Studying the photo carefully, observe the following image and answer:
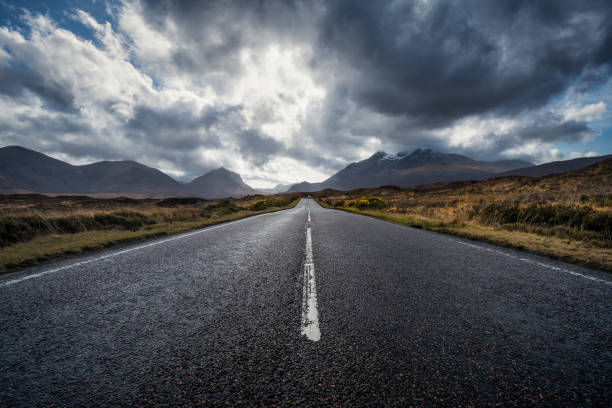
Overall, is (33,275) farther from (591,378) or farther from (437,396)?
(591,378)

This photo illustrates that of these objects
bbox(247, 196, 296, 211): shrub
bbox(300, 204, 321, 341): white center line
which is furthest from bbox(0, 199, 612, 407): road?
bbox(247, 196, 296, 211): shrub

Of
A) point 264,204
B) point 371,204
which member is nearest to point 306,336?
point 371,204

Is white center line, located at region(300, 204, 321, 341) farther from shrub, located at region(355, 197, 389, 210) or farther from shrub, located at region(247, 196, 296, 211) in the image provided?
shrub, located at region(247, 196, 296, 211)

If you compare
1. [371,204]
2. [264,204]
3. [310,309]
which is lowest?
[310,309]

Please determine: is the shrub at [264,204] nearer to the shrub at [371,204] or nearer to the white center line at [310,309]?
the shrub at [371,204]

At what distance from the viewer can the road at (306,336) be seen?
1.68m

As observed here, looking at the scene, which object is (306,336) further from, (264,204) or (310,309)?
(264,204)

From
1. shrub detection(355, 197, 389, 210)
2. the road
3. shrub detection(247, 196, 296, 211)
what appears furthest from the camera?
shrub detection(247, 196, 296, 211)

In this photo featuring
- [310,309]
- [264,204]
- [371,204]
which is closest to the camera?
[310,309]

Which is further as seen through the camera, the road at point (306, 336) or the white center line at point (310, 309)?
the white center line at point (310, 309)

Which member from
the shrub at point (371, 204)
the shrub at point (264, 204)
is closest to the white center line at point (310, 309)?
the shrub at point (371, 204)

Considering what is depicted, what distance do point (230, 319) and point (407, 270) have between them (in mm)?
3290

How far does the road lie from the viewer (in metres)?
1.68

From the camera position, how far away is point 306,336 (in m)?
2.35
